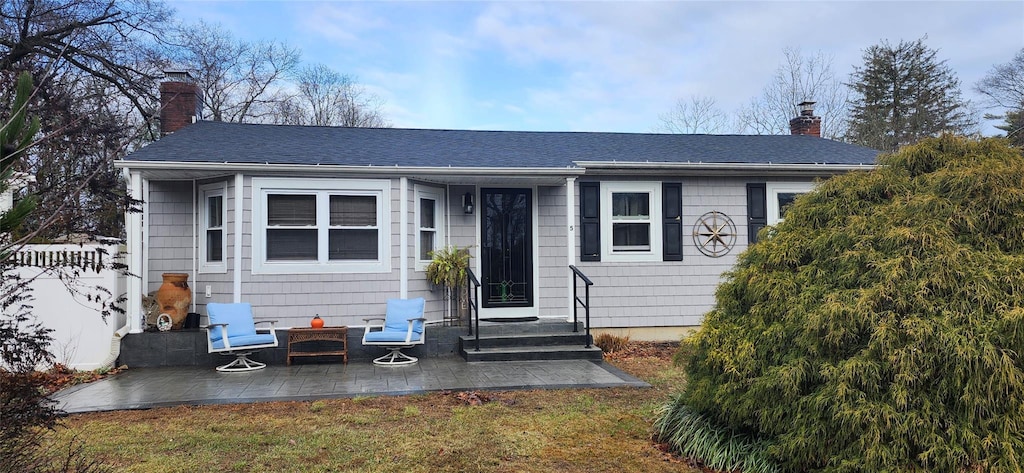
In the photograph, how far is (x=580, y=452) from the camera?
4512 mm

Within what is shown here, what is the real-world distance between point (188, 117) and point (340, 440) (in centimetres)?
831

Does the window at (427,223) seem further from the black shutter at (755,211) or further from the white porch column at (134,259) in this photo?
the black shutter at (755,211)

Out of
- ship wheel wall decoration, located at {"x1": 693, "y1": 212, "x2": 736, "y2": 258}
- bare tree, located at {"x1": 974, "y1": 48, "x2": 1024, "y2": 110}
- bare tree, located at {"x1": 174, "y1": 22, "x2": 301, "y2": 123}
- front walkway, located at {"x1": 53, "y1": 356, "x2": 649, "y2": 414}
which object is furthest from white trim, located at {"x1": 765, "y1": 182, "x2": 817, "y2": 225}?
bare tree, located at {"x1": 974, "y1": 48, "x2": 1024, "y2": 110}

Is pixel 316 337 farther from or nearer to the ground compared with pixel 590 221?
nearer to the ground

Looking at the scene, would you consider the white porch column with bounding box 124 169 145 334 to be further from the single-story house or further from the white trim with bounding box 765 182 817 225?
the white trim with bounding box 765 182 817 225

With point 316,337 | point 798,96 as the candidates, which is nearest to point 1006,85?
point 798,96

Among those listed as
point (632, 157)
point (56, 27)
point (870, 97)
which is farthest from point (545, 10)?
point (870, 97)

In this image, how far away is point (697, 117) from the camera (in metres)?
27.3

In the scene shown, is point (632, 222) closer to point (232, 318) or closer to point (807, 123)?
point (232, 318)

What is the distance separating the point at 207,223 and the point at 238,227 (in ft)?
2.95

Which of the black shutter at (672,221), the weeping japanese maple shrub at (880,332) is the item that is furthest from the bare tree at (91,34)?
the weeping japanese maple shrub at (880,332)

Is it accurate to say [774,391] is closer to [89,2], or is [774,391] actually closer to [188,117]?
[188,117]

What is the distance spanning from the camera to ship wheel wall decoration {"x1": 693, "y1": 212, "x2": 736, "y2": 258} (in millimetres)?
10125

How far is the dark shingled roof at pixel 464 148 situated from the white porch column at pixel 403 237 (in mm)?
386
